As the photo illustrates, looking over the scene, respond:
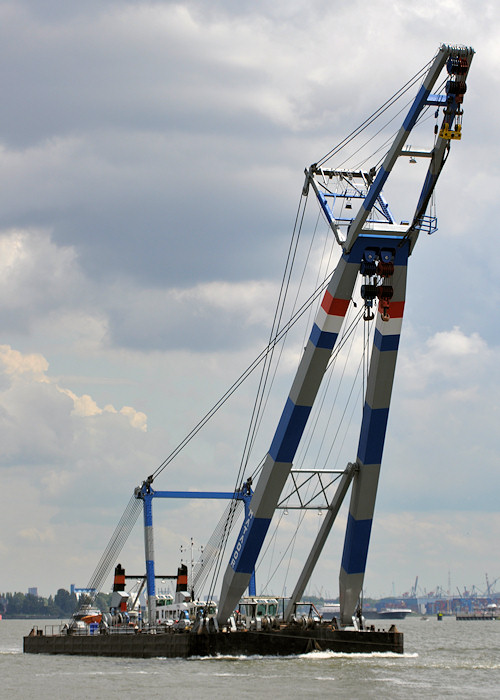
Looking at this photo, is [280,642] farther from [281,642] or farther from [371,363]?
[371,363]

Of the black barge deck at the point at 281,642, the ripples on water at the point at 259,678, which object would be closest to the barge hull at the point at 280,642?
the black barge deck at the point at 281,642

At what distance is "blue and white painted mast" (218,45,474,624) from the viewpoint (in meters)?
44.8

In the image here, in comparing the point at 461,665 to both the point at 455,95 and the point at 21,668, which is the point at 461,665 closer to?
the point at 21,668

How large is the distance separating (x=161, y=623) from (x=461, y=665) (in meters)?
16.9

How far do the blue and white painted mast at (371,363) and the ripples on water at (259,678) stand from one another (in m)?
4.34

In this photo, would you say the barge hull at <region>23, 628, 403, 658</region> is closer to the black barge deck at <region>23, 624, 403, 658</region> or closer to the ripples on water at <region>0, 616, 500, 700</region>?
the black barge deck at <region>23, 624, 403, 658</region>

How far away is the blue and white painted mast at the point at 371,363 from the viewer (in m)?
44.8

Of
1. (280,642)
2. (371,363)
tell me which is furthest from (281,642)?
(371,363)

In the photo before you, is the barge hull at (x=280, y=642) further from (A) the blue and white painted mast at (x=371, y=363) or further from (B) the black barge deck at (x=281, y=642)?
(A) the blue and white painted mast at (x=371, y=363)

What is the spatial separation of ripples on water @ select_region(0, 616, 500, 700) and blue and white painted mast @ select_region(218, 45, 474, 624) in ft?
14.2

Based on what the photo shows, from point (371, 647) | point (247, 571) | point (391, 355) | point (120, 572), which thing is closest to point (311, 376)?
point (391, 355)

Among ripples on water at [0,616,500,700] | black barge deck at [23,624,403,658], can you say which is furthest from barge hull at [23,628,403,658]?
ripples on water at [0,616,500,700]

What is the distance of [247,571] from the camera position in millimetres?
Answer: 51969

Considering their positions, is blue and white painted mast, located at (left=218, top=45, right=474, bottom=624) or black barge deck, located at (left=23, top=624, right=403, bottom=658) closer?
blue and white painted mast, located at (left=218, top=45, right=474, bottom=624)
